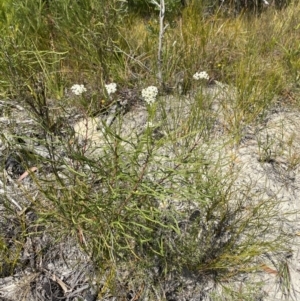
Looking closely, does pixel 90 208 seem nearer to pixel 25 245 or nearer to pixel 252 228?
pixel 25 245

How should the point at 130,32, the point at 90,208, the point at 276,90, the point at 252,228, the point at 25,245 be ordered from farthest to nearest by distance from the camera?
the point at 130,32
the point at 276,90
the point at 252,228
the point at 25,245
the point at 90,208

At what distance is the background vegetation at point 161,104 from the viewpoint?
1.45 m

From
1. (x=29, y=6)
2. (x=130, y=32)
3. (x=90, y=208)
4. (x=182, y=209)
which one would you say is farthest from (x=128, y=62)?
(x=90, y=208)

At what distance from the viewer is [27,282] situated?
1.55 m

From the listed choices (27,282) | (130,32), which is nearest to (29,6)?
(130,32)

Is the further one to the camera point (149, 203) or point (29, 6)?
point (29, 6)

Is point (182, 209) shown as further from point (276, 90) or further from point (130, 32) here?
point (130, 32)

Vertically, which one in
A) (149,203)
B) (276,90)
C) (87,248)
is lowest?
(87,248)

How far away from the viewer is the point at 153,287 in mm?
1534

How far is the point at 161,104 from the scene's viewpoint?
2.10 meters

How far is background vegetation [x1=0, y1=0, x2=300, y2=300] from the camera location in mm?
1446

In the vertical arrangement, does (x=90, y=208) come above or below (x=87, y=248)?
above

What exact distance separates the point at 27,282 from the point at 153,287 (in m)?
0.56

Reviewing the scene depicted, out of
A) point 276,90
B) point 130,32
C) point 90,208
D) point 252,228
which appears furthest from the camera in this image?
point 130,32
